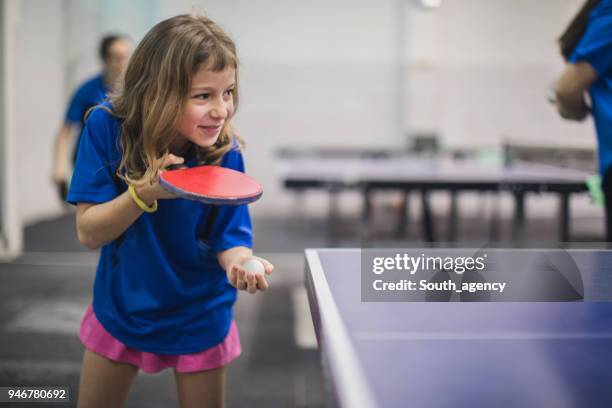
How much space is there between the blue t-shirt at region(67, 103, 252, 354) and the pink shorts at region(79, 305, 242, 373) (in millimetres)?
23

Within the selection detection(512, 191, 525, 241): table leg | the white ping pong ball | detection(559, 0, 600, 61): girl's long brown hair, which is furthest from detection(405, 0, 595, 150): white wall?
the white ping pong ball

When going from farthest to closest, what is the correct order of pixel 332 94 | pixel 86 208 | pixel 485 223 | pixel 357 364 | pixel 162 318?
pixel 332 94 < pixel 485 223 < pixel 162 318 < pixel 86 208 < pixel 357 364

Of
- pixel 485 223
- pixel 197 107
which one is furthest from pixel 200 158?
pixel 485 223

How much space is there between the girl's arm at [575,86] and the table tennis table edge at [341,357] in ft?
4.04

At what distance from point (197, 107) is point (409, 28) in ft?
25.8

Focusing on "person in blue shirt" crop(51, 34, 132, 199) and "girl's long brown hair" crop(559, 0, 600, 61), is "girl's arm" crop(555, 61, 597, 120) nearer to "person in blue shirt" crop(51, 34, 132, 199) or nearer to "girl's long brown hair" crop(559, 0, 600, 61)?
"girl's long brown hair" crop(559, 0, 600, 61)

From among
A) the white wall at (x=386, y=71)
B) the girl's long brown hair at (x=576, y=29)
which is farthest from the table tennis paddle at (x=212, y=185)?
the white wall at (x=386, y=71)

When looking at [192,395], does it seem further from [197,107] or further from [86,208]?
[197,107]

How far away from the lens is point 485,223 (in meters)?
8.16

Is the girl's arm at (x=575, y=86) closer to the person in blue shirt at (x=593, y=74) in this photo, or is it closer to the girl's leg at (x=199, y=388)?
the person in blue shirt at (x=593, y=74)

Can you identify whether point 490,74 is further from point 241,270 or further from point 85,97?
point 241,270

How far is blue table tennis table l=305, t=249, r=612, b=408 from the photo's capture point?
69 cm

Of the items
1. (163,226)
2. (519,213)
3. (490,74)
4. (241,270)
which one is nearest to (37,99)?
(519,213)

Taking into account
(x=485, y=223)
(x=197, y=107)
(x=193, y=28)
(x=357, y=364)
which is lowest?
(x=485, y=223)
